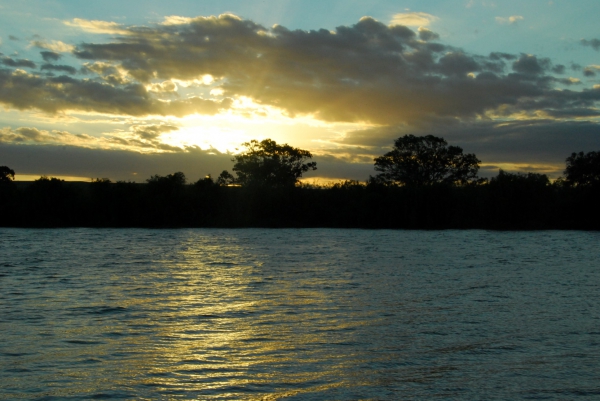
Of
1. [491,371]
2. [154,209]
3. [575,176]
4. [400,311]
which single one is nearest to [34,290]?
[400,311]

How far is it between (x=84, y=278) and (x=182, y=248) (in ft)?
64.9

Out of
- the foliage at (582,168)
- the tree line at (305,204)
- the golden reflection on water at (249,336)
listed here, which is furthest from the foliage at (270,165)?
the golden reflection on water at (249,336)

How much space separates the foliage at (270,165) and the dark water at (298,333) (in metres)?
69.5

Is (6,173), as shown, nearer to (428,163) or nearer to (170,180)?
(170,180)

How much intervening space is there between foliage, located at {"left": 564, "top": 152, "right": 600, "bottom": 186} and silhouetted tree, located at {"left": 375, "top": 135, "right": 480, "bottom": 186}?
19.8 m

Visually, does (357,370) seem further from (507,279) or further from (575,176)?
(575,176)

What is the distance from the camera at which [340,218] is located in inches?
3447

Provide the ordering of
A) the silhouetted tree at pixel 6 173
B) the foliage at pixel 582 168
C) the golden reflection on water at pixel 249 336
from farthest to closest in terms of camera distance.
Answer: the silhouetted tree at pixel 6 173 → the foliage at pixel 582 168 → the golden reflection on water at pixel 249 336

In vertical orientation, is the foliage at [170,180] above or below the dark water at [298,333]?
above

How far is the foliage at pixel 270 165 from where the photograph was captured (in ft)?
328

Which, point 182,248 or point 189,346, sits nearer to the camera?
point 189,346

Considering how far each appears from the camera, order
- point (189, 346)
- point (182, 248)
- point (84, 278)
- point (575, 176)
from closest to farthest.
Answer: point (189, 346) < point (84, 278) < point (182, 248) < point (575, 176)

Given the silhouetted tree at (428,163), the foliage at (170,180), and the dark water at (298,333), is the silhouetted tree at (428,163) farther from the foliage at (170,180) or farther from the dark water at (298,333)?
the dark water at (298,333)

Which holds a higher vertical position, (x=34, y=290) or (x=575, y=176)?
(x=575, y=176)
